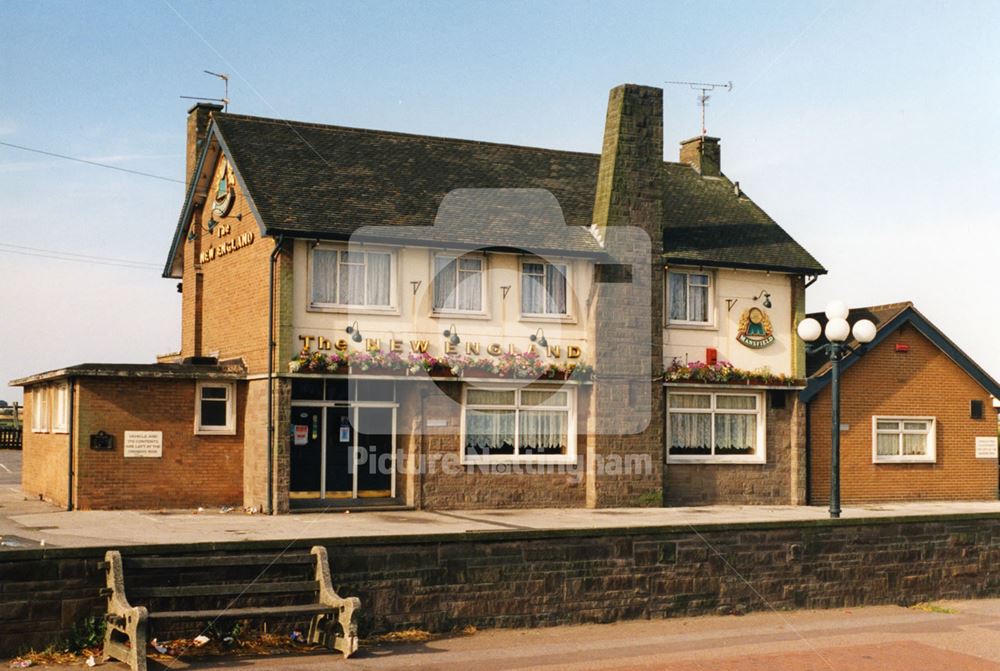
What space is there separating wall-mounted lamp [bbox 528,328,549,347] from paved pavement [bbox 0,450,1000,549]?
3421 mm

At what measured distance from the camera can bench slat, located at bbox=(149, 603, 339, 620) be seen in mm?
12125

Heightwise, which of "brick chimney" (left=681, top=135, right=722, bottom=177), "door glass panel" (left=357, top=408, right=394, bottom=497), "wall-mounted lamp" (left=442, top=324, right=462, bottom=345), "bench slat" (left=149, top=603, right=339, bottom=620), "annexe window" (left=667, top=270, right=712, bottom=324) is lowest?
"bench slat" (left=149, top=603, right=339, bottom=620)

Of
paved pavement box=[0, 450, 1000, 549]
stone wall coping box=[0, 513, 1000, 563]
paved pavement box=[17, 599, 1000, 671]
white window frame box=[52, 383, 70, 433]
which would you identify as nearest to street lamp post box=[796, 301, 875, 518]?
paved pavement box=[0, 450, 1000, 549]

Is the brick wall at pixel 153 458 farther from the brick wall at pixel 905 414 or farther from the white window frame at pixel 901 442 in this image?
the white window frame at pixel 901 442

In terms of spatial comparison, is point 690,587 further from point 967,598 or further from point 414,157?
point 414,157

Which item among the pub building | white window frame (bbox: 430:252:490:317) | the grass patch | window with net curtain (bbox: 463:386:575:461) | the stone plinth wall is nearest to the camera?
the stone plinth wall

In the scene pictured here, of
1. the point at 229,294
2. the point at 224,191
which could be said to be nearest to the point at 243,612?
the point at 229,294

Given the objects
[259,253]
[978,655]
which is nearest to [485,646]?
[978,655]

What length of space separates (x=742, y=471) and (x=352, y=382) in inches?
360

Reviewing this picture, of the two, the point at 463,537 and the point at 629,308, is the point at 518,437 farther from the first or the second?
the point at 463,537

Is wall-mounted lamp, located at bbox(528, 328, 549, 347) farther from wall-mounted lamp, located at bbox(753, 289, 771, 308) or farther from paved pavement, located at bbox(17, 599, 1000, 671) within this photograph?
paved pavement, located at bbox(17, 599, 1000, 671)

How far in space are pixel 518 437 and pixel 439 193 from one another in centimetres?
547

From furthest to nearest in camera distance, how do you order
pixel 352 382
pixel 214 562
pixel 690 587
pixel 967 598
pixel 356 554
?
pixel 352 382
pixel 967 598
pixel 690 587
pixel 356 554
pixel 214 562

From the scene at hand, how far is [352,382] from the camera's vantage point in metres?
23.8
